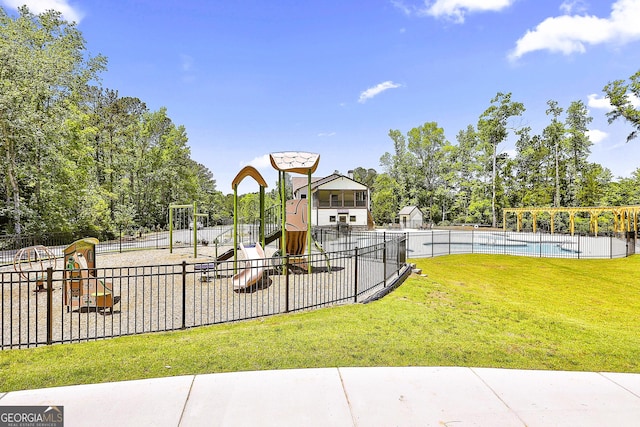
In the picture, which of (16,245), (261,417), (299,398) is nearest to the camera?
(261,417)

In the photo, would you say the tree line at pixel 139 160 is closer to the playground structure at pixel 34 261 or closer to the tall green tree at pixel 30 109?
the tall green tree at pixel 30 109

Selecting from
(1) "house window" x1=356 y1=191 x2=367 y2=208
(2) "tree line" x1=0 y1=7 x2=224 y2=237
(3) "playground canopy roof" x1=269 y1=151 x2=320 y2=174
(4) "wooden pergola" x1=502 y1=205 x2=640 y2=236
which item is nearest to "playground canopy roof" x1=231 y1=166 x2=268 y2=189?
(3) "playground canopy roof" x1=269 y1=151 x2=320 y2=174

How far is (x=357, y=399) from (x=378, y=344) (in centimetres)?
186

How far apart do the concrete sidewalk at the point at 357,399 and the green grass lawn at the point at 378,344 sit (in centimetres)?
36

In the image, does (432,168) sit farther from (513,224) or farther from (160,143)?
(160,143)

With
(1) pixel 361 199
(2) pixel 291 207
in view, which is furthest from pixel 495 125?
(2) pixel 291 207

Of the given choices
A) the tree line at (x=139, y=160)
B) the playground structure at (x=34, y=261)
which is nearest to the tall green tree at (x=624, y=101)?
the tree line at (x=139, y=160)

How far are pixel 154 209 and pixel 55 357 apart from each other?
144 ft

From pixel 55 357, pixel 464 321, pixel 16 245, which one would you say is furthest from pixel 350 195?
pixel 55 357

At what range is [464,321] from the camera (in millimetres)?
7230

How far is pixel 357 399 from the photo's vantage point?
12.8ft

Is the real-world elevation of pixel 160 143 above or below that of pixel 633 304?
above

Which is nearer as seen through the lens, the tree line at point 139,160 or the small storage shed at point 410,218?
the tree line at point 139,160

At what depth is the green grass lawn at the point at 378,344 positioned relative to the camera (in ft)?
15.9
